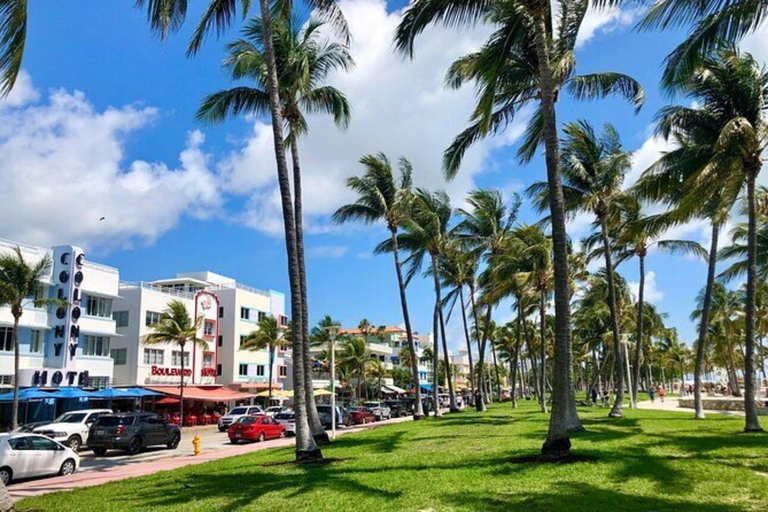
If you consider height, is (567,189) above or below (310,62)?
below

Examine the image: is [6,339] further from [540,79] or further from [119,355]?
[540,79]

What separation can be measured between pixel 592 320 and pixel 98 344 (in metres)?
44.1

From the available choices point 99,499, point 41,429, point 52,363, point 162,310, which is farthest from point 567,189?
point 162,310

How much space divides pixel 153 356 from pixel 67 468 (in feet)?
99.8

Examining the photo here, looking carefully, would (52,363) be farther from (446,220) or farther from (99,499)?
(99,499)

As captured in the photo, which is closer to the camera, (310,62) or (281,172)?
(281,172)

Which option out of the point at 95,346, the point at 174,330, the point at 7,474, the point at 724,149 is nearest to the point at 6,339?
the point at 95,346

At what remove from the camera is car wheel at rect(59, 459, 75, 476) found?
750 inches

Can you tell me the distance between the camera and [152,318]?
160ft

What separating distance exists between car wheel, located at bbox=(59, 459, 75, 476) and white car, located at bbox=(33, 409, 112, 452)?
811 cm

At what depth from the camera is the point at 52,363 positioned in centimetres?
3803

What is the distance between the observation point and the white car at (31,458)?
56.2 ft

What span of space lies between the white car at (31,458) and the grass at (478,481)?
450cm

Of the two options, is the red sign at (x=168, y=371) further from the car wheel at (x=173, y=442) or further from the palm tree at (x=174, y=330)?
the car wheel at (x=173, y=442)
